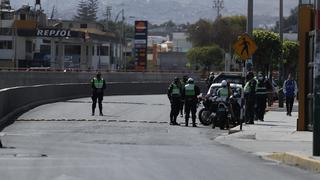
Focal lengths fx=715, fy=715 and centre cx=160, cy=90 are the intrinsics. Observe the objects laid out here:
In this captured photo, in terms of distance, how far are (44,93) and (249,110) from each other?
1433cm

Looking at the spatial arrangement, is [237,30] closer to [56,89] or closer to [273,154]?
[56,89]

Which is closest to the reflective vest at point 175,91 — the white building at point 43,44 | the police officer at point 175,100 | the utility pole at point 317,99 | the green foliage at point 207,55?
the police officer at point 175,100

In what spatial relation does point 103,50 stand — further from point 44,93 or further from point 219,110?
point 219,110

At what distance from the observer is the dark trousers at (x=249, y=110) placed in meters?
24.4

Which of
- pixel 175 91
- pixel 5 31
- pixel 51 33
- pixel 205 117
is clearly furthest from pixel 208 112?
pixel 5 31

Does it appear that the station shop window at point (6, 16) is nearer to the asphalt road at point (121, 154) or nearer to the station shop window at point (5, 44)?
the station shop window at point (5, 44)

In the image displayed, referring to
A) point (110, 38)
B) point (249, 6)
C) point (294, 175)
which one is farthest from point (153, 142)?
point (110, 38)

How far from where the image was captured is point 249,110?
24719 millimetres

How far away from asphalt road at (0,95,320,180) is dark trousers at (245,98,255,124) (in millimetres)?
1699

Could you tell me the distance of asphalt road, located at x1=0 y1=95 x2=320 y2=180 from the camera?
12.0 m

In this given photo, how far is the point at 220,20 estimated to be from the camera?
13350 cm

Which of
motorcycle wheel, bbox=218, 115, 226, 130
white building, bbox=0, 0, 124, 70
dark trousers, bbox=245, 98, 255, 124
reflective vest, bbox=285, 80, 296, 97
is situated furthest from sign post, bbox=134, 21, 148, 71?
motorcycle wheel, bbox=218, 115, 226, 130

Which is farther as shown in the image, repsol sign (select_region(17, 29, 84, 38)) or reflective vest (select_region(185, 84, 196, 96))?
repsol sign (select_region(17, 29, 84, 38))

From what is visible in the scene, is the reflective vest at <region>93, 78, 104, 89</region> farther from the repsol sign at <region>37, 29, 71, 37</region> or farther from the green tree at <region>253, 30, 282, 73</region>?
the repsol sign at <region>37, 29, 71, 37</region>
